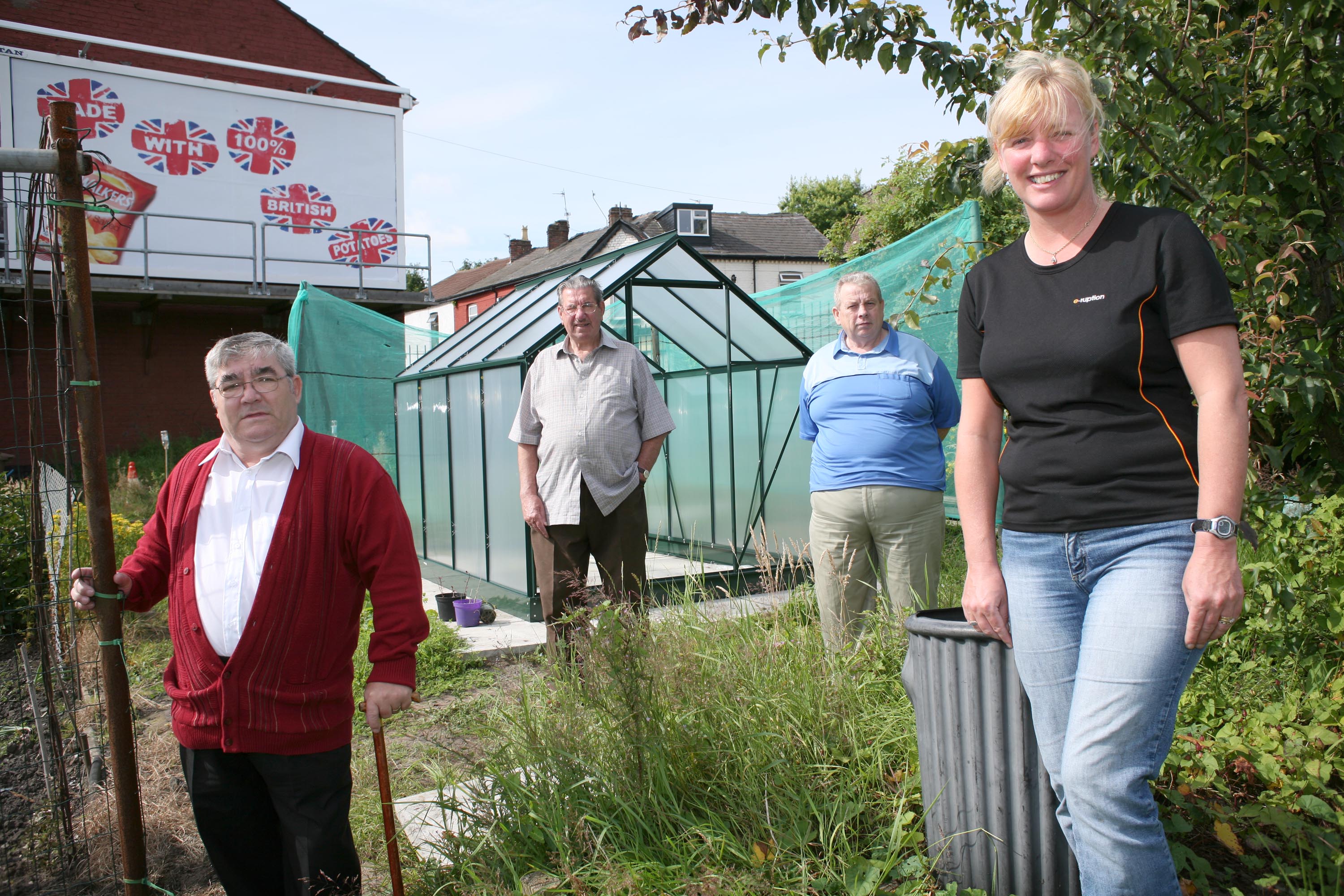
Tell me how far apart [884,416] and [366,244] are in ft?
49.1

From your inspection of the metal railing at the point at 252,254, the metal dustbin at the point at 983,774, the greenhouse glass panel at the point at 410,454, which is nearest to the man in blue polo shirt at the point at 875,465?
the metal dustbin at the point at 983,774

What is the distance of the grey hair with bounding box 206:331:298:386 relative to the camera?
237cm

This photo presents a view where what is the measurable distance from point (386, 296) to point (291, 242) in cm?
180

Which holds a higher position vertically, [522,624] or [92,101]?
[92,101]

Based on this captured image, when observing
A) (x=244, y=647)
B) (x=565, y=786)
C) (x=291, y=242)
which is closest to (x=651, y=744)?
(x=565, y=786)

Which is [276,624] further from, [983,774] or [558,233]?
[558,233]

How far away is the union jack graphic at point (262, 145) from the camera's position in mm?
15945

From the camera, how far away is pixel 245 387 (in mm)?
2354

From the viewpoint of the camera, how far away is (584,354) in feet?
14.4

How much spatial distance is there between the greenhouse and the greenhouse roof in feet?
0.05

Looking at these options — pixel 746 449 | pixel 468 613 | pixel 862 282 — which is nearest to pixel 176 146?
pixel 746 449

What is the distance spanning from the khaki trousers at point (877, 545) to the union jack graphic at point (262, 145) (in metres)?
15.3

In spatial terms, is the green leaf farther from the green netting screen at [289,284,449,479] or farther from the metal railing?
the metal railing

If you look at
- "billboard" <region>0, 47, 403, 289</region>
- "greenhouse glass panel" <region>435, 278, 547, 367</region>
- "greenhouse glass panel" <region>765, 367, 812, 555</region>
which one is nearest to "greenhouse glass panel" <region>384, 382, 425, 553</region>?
"greenhouse glass panel" <region>435, 278, 547, 367</region>
